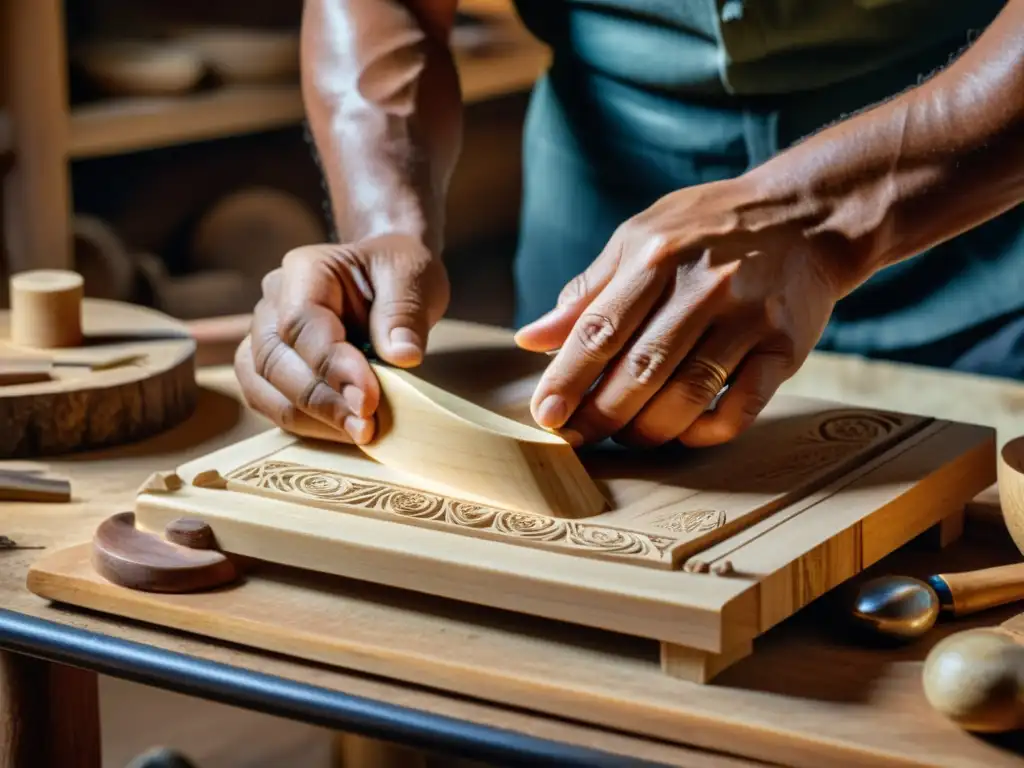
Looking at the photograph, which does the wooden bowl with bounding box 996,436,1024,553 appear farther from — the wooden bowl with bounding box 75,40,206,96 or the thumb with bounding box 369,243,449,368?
the wooden bowl with bounding box 75,40,206,96

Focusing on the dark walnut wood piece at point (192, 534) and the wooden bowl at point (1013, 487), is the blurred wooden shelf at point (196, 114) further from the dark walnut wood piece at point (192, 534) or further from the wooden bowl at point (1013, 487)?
the wooden bowl at point (1013, 487)

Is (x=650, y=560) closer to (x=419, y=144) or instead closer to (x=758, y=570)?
(x=758, y=570)

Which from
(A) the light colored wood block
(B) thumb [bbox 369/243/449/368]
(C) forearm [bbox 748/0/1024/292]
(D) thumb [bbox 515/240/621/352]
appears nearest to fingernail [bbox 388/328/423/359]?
(B) thumb [bbox 369/243/449/368]

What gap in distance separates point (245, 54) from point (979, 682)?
2610mm

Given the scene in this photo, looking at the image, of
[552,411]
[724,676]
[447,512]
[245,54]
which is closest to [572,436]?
[552,411]

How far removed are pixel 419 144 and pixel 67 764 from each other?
75cm

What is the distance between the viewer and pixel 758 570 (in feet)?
3.26

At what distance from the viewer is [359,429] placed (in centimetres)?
121

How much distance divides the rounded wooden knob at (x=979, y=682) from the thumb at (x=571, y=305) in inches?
16.8

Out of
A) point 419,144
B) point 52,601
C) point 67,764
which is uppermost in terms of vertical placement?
point 419,144

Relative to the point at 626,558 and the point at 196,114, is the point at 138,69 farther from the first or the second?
the point at 626,558

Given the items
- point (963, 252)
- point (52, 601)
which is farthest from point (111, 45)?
point (52, 601)

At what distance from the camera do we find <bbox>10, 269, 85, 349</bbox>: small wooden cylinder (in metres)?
1.50

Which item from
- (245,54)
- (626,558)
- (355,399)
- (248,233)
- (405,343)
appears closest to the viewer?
(626,558)
